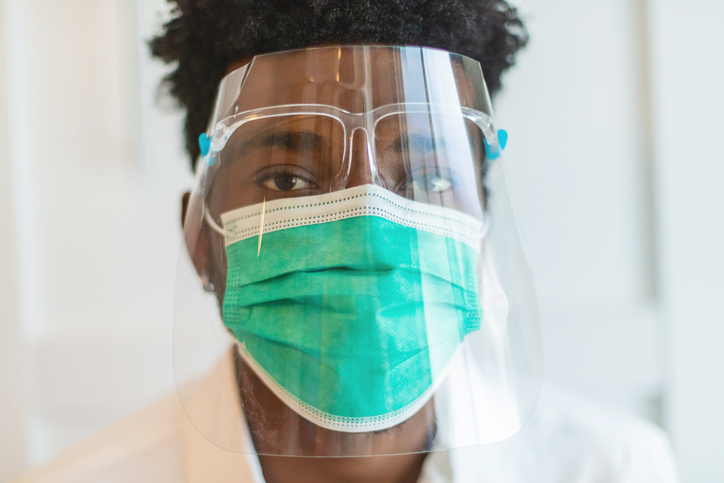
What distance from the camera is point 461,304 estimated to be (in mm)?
708

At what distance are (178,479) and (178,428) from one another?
0.10 metres

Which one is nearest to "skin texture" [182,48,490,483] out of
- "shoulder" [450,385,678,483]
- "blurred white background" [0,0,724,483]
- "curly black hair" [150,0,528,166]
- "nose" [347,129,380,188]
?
"nose" [347,129,380,188]

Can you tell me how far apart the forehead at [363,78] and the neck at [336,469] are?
0.63 metres

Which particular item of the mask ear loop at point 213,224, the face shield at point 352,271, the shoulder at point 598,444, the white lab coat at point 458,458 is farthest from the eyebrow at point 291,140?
the shoulder at point 598,444

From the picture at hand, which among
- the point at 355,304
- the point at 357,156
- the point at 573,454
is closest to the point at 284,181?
the point at 357,156

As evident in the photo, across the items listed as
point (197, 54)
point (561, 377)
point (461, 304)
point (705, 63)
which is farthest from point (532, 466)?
point (705, 63)

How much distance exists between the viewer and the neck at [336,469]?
89 cm

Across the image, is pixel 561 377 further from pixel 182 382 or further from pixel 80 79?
pixel 80 79

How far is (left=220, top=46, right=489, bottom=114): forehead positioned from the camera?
713mm

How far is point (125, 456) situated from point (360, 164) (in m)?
0.75

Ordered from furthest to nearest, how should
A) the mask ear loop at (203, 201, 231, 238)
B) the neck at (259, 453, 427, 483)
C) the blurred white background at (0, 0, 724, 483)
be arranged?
the blurred white background at (0, 0, 724, 483)
the neck at (259, 453, 427, 483)
the mask ear loop at (203, 201, 231, 238)

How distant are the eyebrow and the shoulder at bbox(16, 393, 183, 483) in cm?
62

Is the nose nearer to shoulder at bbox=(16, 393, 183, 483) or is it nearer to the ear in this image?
the ear

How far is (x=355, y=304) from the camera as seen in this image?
65 cm
